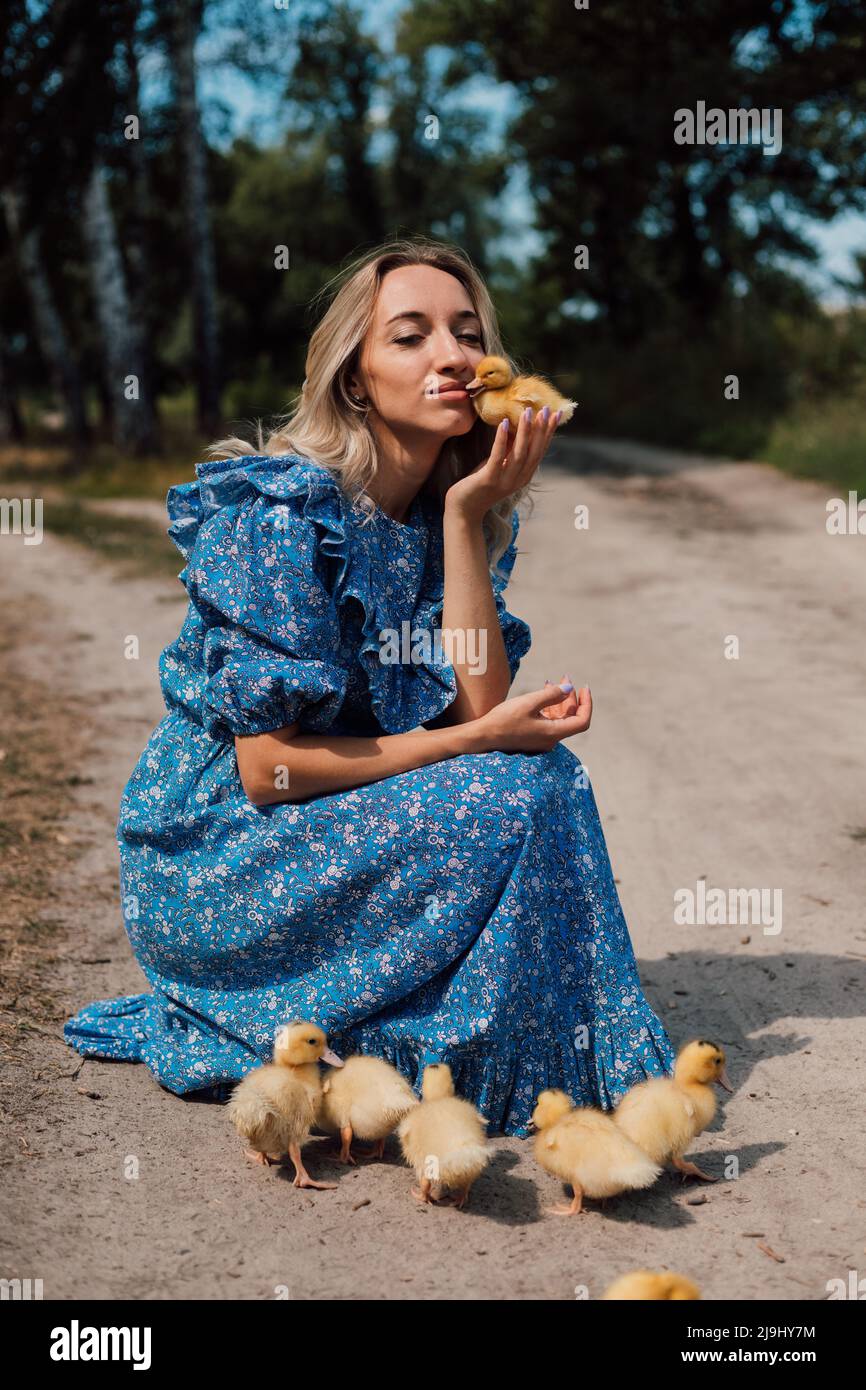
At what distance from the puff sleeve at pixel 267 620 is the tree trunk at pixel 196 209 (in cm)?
1703

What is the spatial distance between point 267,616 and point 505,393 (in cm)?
85

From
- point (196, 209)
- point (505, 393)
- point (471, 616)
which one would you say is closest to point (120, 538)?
point (196, 209)

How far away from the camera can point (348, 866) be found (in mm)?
3271

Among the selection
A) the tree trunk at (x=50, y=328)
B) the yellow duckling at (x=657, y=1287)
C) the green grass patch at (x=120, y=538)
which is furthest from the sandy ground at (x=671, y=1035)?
the tree trunk at (x=50, y=328)

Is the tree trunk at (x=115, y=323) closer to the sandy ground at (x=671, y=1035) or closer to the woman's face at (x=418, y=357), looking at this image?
the sandy ground at (x=671, y=1035)

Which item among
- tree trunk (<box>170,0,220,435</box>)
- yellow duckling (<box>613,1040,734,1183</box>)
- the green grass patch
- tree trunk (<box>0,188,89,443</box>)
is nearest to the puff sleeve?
yellow duckling (<box>613,1040,734,1183</box>)

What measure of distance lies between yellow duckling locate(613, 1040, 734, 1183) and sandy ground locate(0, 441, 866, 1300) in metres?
0.12

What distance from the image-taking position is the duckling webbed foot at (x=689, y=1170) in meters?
3.16

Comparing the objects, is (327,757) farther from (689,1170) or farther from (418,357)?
(689,1170)

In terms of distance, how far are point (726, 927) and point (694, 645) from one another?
13.3 ft

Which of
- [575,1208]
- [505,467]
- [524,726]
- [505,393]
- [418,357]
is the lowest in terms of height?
[575,1208]

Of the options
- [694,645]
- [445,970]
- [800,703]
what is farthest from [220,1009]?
[694,645]

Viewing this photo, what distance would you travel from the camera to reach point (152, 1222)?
3.04 meters

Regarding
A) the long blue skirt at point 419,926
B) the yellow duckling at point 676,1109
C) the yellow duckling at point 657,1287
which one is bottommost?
the yellow duckling at point 657,1287
